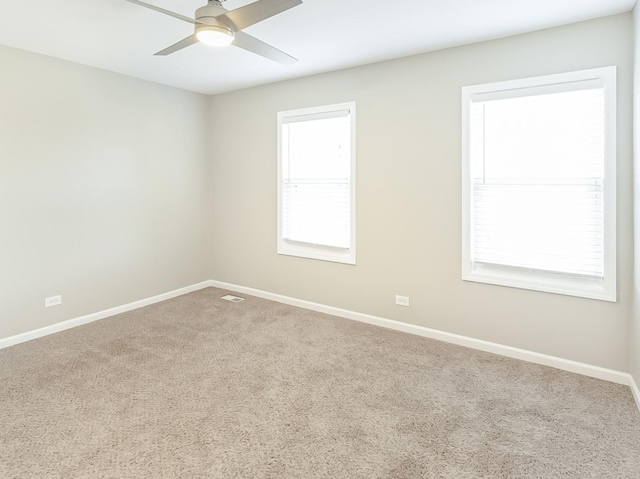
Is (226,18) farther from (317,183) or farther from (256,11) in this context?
(317,183)

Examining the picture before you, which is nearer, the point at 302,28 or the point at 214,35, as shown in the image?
the point at 214,35

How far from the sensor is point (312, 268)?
14.4 feet

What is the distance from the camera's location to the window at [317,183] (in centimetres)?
404

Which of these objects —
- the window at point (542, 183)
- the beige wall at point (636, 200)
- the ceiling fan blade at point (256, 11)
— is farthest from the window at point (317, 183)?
the beige wall at point (636, 200)

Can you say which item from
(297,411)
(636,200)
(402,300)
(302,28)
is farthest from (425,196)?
(297,411)

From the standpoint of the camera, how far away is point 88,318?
4000 millimetres

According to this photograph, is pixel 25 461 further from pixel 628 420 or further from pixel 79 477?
pixel 628 420

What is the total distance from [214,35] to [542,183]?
260 centimetres

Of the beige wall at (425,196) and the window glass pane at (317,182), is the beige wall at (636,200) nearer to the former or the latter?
the beige wall at (425,196)

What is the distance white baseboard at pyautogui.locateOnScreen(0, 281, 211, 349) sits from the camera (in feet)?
11.4

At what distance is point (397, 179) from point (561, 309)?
1.76 m

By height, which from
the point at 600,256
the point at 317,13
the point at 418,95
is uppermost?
the point at 317,13

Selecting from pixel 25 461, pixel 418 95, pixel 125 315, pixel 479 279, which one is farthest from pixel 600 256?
pixel 125 315

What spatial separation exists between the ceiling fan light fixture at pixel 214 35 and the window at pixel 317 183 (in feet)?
5.94
